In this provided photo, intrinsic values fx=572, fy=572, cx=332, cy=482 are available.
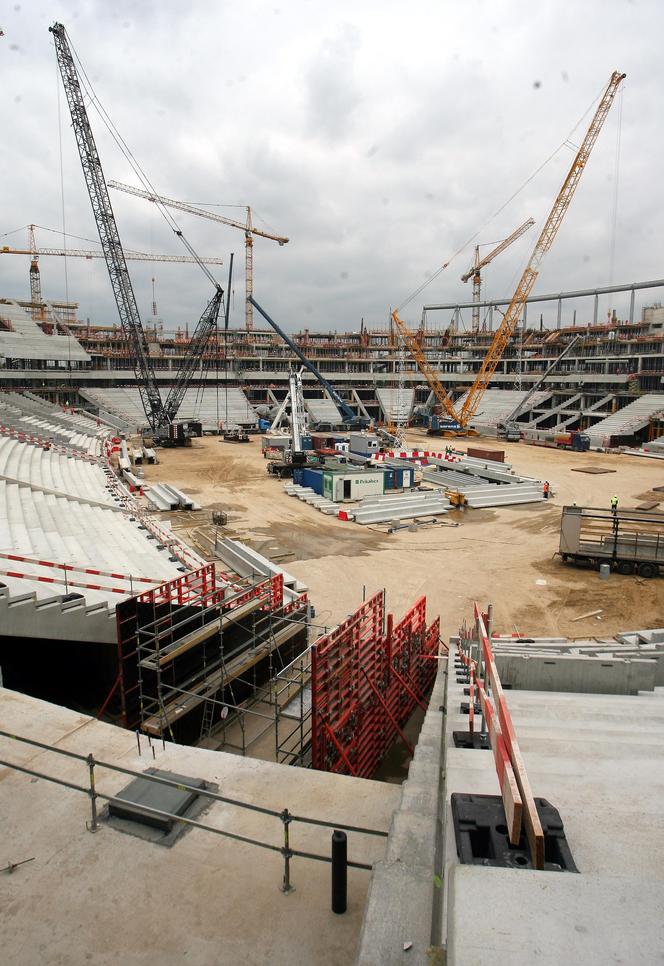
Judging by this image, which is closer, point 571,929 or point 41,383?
point 571,929

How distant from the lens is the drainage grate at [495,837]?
2.53 metres

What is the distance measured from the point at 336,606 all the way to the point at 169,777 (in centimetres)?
1021

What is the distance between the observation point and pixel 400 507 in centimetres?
2516

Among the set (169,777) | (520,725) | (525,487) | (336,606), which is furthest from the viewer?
(525,487)

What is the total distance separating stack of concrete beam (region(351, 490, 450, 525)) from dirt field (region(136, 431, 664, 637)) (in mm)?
737

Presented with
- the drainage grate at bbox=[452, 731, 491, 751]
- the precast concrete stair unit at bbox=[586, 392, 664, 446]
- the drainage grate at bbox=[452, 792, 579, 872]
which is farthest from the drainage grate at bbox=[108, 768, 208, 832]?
the precast concrete stair unit at bbox=[586, 392, 664, 446]

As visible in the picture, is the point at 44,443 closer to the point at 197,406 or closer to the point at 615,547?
the point at 615,547

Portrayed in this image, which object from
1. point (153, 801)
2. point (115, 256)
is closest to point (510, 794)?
point (153, 801)

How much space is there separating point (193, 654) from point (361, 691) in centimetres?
279

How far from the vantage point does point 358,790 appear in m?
4.76

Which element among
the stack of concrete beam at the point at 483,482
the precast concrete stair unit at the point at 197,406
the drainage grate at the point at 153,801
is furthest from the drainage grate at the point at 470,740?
the precast concrete stair unit at the point at 197,406

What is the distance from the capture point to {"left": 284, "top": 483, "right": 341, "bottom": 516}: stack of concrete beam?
25609mm

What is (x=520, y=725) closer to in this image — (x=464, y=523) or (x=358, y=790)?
(x=358, y=790)

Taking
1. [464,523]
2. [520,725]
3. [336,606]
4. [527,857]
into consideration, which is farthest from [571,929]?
[464,523]
